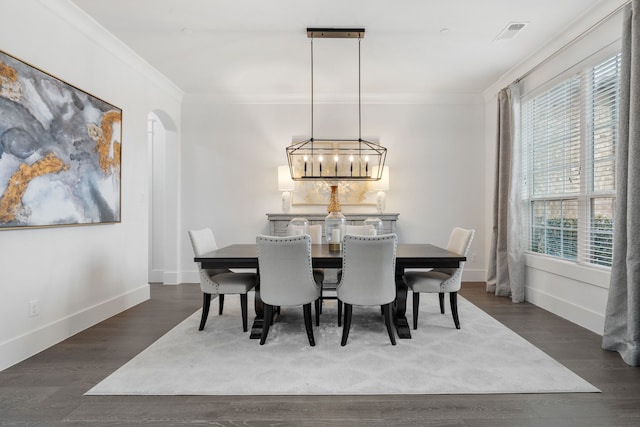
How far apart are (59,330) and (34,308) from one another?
1.14 ft

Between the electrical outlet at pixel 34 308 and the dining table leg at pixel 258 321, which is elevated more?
the electrical outlet at pixel 34 308

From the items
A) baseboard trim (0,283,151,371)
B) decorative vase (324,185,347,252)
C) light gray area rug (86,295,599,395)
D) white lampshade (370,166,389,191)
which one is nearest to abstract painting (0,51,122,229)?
baseboard trim (0,283,151,371)

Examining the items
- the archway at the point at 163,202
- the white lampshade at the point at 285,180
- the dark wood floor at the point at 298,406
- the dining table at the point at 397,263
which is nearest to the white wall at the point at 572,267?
the dark wood floor at the point at 298,406

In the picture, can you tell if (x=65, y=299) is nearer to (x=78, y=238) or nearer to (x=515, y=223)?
(x=78, y=238)

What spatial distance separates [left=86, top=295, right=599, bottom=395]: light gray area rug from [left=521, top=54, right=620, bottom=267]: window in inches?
50.0

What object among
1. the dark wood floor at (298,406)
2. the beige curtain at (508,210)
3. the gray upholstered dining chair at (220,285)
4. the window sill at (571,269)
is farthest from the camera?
the beige curtain at (508,210)

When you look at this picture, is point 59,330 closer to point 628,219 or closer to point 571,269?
point 628,219

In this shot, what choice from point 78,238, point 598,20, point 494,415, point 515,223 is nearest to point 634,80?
point 598,20

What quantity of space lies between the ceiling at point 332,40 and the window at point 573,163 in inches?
24.0

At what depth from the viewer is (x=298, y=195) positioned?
5363 millimetres

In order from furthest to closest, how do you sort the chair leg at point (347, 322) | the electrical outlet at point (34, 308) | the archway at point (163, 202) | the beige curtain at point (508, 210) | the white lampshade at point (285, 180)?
the archway at point (163, 202) → the white lampshade at point (285, 180) → the beige curtain at point (508, 210) → the chair leg at point (347, 322) → the electrical outlet at point (34, 308)

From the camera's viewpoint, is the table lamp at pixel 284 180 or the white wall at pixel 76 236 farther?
the table lamp at pixel 284 180

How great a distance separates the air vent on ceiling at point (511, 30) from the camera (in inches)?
130

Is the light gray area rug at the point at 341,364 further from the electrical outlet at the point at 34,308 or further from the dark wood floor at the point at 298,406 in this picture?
the electrical outlet at the point at 34,308
